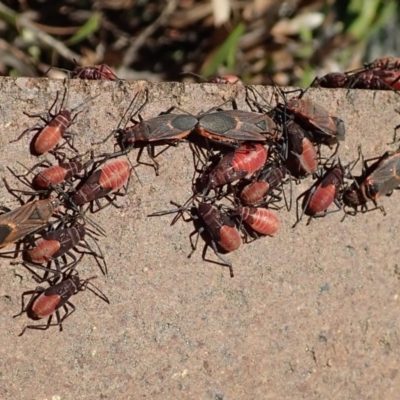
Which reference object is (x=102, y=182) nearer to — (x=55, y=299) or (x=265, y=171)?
(x=55, y=299)

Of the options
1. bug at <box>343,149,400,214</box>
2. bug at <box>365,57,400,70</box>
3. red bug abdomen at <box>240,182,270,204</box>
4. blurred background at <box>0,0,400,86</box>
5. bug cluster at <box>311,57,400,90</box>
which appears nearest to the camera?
red bug abdomen at <box>240,182,270,204</box>

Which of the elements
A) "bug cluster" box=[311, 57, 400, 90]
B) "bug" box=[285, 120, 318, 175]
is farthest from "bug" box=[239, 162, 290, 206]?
"bug cluster" box=[311, 57, 400, 90]

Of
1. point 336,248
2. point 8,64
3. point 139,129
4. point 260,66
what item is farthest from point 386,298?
point 8,64

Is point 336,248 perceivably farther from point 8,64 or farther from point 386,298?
point 8,64

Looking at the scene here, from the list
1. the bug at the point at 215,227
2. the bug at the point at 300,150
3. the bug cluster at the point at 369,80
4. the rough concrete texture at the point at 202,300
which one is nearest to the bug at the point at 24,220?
the rough concrete texture at the point at 202,300

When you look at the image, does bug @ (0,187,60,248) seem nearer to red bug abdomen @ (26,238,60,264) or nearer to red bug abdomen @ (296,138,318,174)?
red bug abdomen @ (26,238,60,264)

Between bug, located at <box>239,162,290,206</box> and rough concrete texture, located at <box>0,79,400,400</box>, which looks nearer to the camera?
rough concrete texture, located at <box>0,79,400,400</box>
